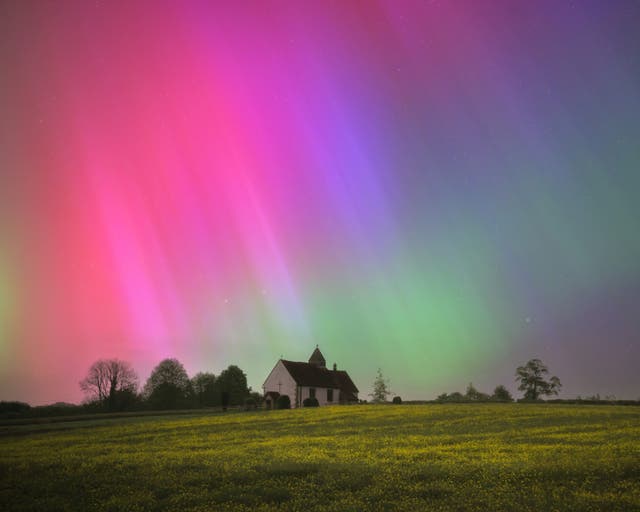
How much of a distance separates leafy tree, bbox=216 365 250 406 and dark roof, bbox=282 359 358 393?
101 feet

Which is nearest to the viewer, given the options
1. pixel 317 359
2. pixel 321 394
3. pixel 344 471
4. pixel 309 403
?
pixel 344 471

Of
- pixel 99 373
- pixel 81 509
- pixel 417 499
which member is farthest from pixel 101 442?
pixel 99 373

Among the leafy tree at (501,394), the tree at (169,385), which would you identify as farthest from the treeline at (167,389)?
the leafy tree at (501,394)

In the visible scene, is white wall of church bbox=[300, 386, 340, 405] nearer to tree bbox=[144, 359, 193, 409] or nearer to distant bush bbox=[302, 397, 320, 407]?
distant bush bbox=[302, 397, 320, 407]

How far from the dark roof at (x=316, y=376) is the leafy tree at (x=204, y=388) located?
3655 cm

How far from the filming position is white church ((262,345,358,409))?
306 feet

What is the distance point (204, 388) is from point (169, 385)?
12.6 m

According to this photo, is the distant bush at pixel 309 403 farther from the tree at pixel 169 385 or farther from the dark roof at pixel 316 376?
the tree at pixel 169 385

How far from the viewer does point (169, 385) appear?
5089 inches

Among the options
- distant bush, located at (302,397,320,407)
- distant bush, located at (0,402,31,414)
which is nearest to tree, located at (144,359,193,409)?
distant bush, located at (0,402,31,414)

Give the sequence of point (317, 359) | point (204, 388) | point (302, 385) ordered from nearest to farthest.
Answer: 1. point (302, 385)
2. point (317, 359)
3. point (204, 388)

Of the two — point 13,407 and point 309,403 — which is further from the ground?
point 13,407

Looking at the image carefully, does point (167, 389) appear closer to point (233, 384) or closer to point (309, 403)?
point (233, 384)

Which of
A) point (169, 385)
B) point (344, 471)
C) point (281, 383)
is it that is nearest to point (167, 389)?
point (169, 385)
